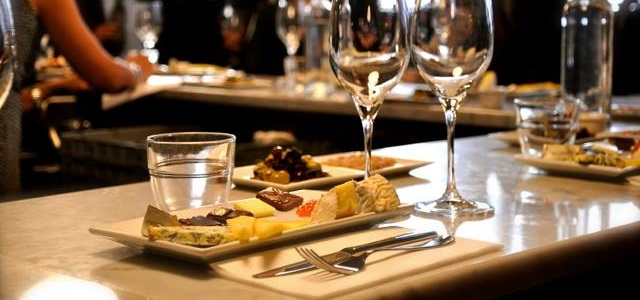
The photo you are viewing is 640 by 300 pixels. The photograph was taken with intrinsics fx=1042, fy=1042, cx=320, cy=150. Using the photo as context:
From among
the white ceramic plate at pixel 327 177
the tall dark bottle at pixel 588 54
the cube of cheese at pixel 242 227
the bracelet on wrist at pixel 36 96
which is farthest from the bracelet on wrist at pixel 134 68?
the cube of cheese at pixel 242 227

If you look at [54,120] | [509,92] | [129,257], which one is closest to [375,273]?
[129,257]

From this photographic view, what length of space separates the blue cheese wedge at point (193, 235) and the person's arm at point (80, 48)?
6.43 ft

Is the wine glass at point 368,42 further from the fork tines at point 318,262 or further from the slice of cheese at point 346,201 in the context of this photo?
the fork tines at point 318,262

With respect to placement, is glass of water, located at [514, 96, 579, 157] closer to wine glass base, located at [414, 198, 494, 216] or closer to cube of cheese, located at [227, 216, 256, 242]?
wine glass base, located at [414, 198, 494, 216]

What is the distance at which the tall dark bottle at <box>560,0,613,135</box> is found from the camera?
235 cm

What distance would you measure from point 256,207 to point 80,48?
225cm

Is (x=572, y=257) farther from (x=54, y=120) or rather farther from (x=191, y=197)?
(x=54, y=120)

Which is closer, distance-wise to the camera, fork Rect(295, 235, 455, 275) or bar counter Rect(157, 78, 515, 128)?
fork Rect(295, 235, 455, 275)

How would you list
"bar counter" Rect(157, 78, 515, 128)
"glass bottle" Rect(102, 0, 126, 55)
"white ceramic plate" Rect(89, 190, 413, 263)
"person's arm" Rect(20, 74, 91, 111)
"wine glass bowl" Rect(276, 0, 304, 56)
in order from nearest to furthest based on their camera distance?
"white ceramic plate" Rect(89, 190, 413, 263) → "bar counter" Rect(157, 78, 515, 128) → "person's arm" Rect(20, 74, 91, 111) → "wine glass bowl" Rect(276, 0, 304, 56) → "glass bottle" Rect(102, 0, 126, 55)

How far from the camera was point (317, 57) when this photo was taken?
4316 millimetres

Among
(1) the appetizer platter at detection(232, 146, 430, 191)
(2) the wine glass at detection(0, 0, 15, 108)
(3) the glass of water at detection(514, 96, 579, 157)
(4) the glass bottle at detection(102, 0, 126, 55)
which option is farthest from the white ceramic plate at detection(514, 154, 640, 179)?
(4) the glass bottle at detection(102, 0, 126, 55)

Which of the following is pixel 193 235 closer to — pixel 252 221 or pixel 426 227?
pixel 252 221

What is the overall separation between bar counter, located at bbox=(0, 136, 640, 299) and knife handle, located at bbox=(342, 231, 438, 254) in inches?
3.0

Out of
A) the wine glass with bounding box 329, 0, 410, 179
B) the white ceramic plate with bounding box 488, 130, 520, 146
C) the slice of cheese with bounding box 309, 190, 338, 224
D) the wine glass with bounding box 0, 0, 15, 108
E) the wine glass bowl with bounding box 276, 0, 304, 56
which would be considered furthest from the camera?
the wine glass bowl with bounding box 276, 0, 304, 56
